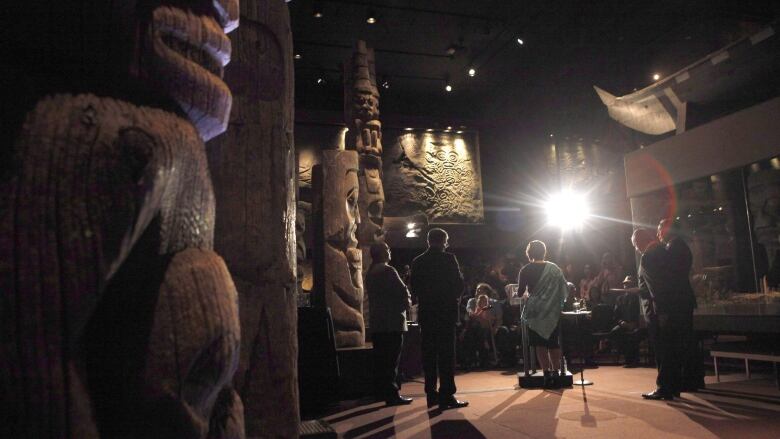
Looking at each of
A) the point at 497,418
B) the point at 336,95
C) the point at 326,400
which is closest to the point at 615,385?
the point at 497,418

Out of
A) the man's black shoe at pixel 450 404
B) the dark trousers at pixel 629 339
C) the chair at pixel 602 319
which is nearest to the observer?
the man's black shoe at pixel 450 404

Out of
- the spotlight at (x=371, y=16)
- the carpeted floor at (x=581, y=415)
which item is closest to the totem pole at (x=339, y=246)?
the carpeted floor at (x=581, y=415)

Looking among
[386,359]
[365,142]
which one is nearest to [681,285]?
[386,359]

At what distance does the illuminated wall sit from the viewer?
40.0 ft

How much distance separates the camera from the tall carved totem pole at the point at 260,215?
1150mm

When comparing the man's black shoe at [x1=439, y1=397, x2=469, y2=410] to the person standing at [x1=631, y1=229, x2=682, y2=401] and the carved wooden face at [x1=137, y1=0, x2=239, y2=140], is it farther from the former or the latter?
the carved wooden face at [x1=137, y1=0, x2=239, y2=140]

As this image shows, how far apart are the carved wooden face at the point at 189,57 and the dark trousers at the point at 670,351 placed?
5270 mm

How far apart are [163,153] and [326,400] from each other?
424 cm

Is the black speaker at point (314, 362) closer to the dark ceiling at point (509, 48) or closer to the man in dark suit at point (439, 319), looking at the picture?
the man in dark suit at point (439, 319)

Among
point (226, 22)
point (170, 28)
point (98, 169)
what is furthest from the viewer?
point (226, 22)

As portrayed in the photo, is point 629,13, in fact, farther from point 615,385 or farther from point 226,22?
point 226,22

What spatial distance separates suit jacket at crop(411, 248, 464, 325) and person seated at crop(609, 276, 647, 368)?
4.06m

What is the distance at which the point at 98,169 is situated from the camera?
1.78ft

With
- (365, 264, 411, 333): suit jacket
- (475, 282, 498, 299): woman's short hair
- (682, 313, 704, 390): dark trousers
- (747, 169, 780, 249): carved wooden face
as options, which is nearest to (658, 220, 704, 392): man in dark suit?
(682, 313, 704, 390): dark trousers
